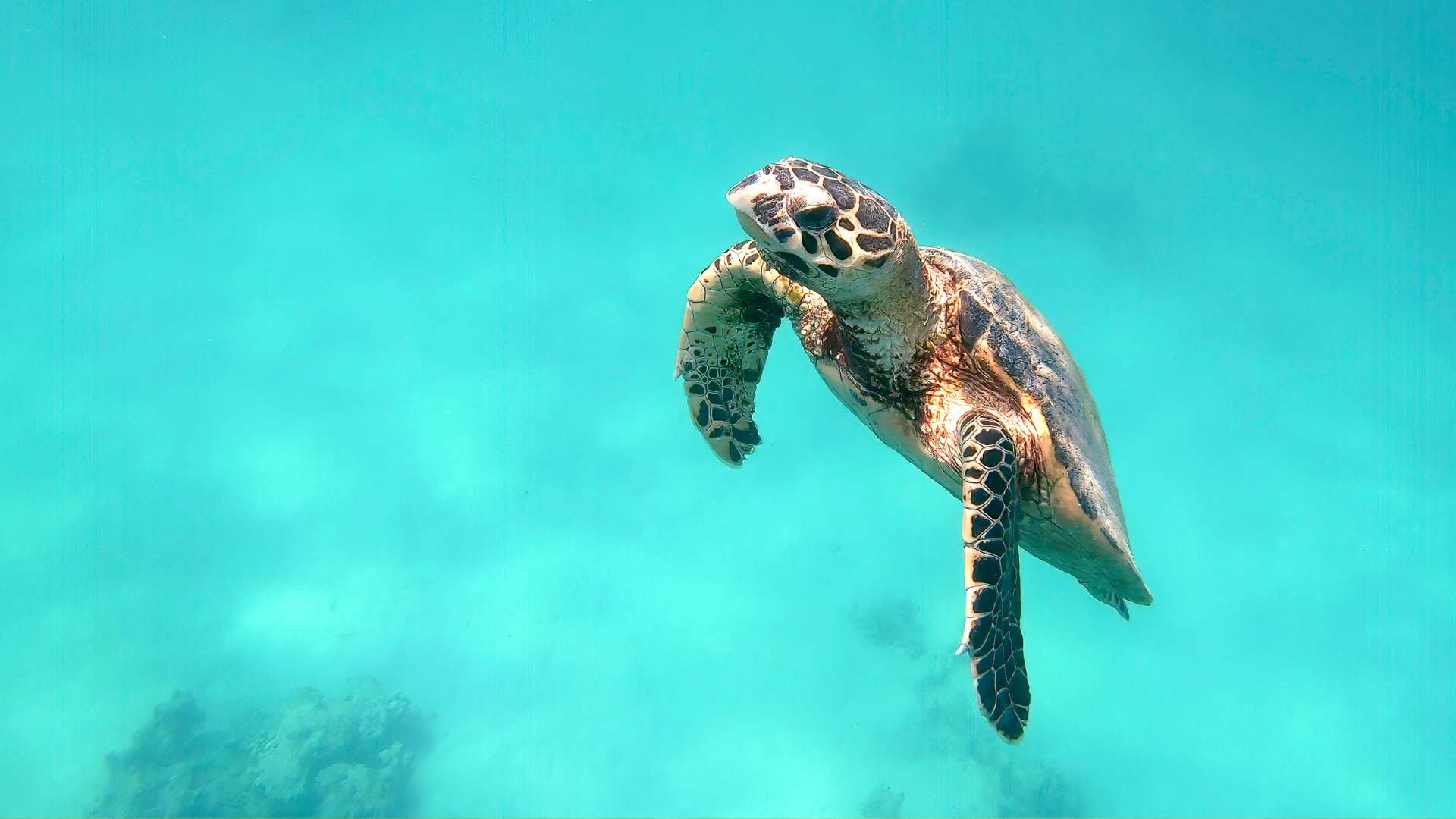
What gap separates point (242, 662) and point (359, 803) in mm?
4288

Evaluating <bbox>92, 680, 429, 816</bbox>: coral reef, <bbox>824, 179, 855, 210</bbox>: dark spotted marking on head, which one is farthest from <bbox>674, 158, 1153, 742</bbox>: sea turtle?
<bbox>92, 680, 429, 816</bbox>: coral reef

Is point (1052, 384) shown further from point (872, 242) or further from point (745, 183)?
point (745, 183)

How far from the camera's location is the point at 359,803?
1088cm

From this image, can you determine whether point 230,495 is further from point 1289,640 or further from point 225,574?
point 1289,640

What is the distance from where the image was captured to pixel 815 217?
267cm

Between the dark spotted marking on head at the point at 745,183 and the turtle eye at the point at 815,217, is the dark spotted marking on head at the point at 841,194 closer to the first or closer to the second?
the turtle eye at the point at 815,217

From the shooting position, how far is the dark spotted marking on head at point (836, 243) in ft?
8.85

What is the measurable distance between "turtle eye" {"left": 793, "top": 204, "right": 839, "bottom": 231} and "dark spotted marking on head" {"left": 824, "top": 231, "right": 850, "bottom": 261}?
4 centimetres

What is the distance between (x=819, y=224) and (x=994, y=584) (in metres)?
1.48

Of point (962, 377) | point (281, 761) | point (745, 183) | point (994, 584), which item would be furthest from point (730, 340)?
point (281, 761)

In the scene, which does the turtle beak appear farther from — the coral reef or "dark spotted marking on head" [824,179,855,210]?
the coral reef

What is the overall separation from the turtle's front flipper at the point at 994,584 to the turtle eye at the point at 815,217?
1067 mm

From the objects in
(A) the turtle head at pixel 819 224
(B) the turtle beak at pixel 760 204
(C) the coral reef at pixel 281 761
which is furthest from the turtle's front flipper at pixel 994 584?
(C) the coral reef at pixel 281 761

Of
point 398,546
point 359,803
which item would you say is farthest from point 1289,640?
point 398,546
